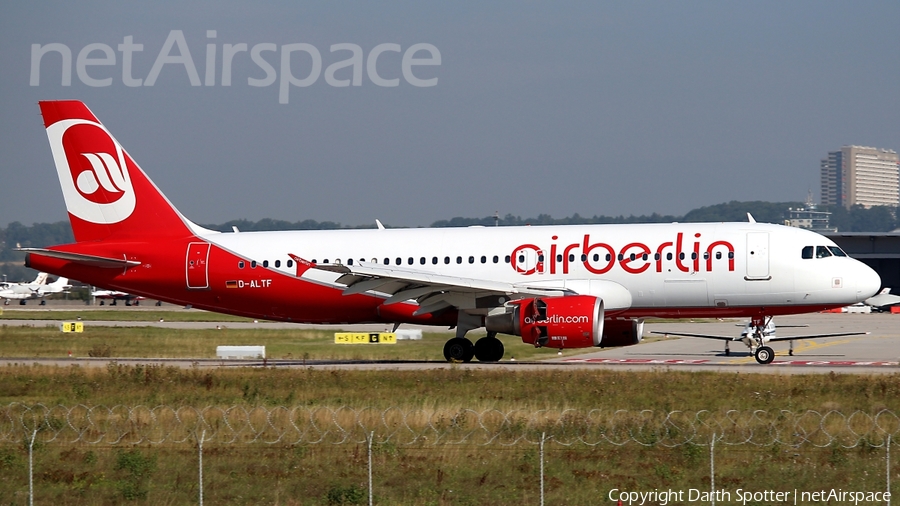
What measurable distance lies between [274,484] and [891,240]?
A: 102 metres

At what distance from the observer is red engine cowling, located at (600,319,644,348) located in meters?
34.8

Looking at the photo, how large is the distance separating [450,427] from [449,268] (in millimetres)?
14078

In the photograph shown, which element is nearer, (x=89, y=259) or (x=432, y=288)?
(x=432, y=288)

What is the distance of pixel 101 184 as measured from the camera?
3834 cm

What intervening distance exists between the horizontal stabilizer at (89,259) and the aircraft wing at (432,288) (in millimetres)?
8542

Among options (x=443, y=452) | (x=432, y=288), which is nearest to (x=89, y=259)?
(x=432, y=288)

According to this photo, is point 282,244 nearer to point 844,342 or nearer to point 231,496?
point 231,496

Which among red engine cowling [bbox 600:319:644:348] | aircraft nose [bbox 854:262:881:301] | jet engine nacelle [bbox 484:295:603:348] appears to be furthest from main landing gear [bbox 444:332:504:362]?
aircraft nose [bbox 854:262:881:301]

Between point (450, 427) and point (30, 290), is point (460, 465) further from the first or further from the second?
point (30, 290)

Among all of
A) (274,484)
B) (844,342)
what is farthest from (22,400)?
(844,342)

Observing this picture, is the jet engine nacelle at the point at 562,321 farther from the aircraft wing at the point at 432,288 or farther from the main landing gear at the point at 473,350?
the main landing gear at the point at 473,350

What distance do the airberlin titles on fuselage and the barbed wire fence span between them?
35.2 ft

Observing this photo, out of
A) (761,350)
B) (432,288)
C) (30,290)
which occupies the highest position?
(432,288)

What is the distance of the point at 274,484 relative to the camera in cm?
1703
